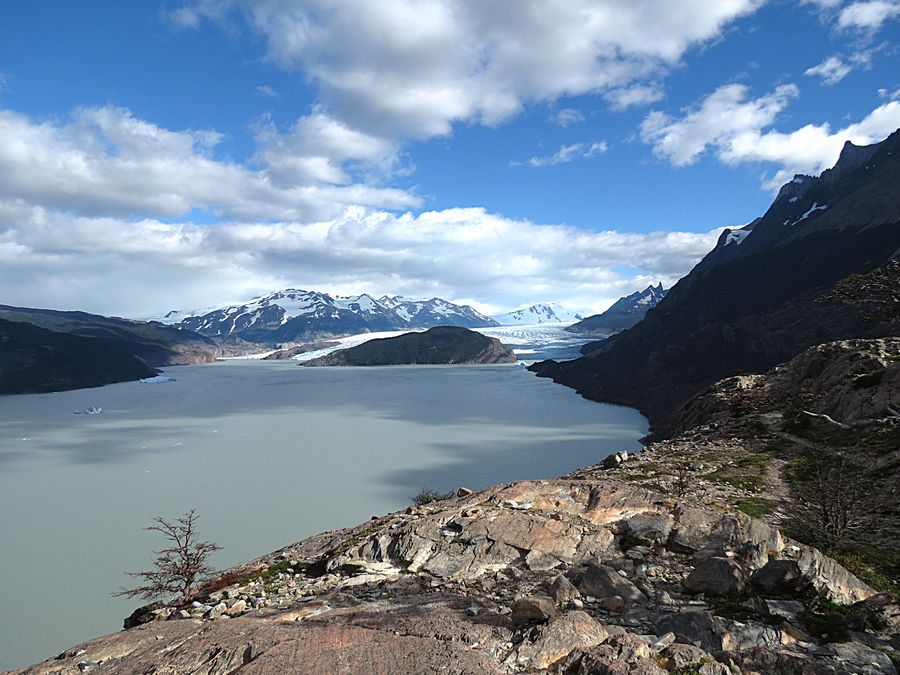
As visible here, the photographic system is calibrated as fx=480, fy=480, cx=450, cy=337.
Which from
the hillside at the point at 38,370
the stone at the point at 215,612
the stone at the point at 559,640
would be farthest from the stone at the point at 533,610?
the hillside at the point at 38,370

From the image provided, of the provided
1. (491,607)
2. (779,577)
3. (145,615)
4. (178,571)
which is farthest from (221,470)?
(779,577)

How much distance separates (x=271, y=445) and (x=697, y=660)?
234ft

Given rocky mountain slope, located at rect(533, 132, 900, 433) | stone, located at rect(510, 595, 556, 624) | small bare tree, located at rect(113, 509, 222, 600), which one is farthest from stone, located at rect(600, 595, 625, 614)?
rocky mountain slope, located at rect(533, 132, 900, 433)

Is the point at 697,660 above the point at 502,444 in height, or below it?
above

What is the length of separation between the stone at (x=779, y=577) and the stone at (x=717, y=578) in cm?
28

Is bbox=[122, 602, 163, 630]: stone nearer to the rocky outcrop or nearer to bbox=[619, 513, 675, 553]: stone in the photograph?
the rocky outcrop

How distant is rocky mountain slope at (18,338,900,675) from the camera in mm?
7066

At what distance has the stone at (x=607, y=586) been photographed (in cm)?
942

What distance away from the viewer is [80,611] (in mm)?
28234

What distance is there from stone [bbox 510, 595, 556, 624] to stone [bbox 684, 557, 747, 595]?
3.53 metres

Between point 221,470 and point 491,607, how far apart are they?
2208 inches

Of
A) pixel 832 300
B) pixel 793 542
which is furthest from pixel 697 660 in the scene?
pixel 832 300

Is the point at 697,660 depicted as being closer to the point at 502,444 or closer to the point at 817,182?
the point at 502,444

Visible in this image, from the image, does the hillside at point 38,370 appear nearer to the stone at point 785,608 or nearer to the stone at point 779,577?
the stone at point 779,577
